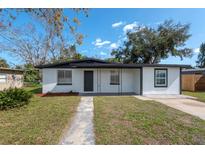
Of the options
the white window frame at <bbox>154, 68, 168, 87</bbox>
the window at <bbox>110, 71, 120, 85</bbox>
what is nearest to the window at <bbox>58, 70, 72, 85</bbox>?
the window at <bbox>110, 71, 120, 85</bbox>

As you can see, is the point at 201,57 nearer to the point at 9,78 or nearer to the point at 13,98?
the point at 9,78

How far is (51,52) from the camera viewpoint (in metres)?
29.0

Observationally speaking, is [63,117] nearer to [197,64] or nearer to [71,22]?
[71,22]

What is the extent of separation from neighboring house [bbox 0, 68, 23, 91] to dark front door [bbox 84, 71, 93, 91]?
35.7 ft

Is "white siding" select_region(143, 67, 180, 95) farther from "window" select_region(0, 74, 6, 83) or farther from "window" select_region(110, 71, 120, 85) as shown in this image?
"window" select_region(0, 74, 6, 83)

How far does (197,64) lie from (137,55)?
33372mm

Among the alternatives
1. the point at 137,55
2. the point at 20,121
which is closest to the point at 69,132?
the point at 20,121

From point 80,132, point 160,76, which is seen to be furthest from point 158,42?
point 80,132

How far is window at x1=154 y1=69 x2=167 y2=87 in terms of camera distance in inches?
527

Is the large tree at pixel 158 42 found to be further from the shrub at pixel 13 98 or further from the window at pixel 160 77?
the shrub at pixel 13 98

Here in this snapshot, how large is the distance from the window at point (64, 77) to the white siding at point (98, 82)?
0.90 feet

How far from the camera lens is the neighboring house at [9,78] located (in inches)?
751

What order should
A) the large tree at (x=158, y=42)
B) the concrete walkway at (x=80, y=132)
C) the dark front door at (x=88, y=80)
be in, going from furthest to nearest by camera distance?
the large tree at (x=158, y=42) < the dark front door at (x=88, y=80) < the concrete walkway at (x=80, y=132)

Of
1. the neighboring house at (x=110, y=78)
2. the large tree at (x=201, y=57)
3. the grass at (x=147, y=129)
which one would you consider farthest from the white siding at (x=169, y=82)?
the large tree at (x=201, y=57)
